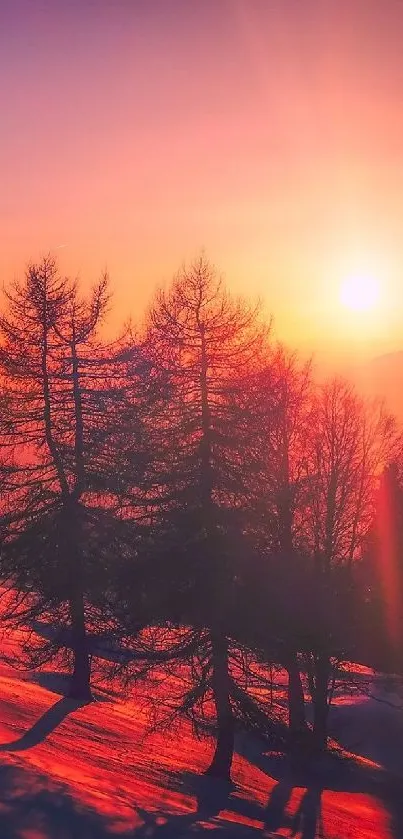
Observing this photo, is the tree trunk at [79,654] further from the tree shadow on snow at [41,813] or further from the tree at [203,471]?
the tree shadow on snow at [41,813]

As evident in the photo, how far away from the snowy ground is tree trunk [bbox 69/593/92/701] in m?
0.55

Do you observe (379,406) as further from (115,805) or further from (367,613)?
(115,805)

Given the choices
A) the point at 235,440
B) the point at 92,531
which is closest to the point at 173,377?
the point at 235,440

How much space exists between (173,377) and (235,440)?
80.8 inches

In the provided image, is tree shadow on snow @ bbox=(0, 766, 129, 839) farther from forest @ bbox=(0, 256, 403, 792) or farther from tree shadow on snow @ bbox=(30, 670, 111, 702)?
tree shadow on snow @ bbox=(30, 670, 111, 702)

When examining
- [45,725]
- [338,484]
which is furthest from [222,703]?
[338,484]

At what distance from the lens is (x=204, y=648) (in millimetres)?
16469

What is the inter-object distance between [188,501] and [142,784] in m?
5.76

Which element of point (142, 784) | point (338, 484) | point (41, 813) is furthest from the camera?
point (338, 484)

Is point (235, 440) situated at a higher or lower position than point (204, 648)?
higher

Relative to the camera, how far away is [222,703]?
16359mm

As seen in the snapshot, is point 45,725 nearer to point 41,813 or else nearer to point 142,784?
point 142,784

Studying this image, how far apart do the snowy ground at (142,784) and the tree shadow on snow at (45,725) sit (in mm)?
30

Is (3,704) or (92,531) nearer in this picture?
(3,704)
